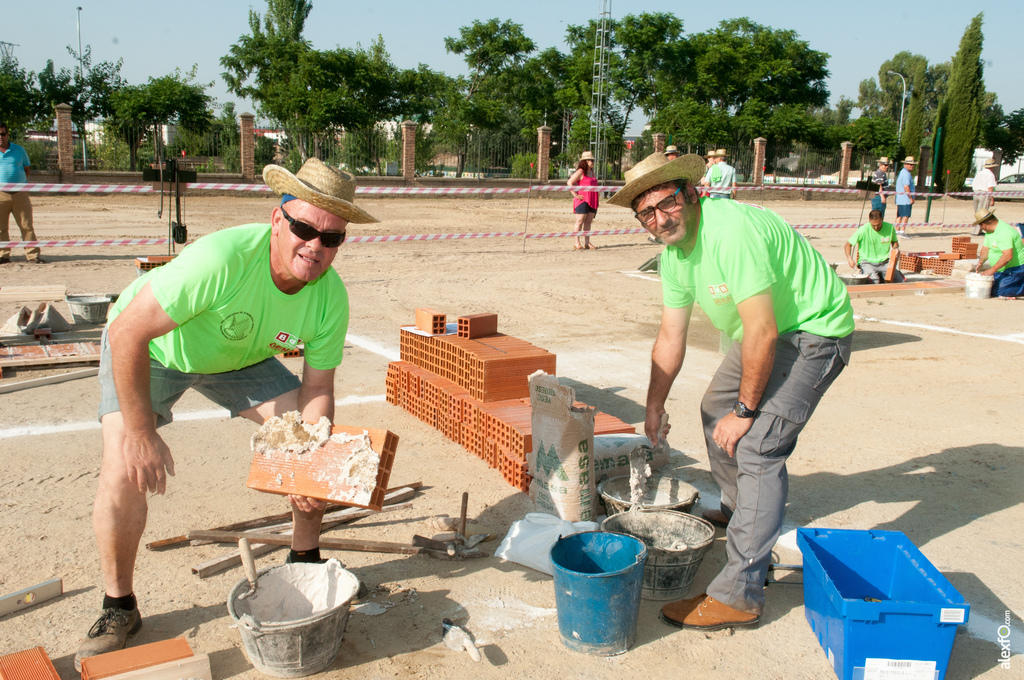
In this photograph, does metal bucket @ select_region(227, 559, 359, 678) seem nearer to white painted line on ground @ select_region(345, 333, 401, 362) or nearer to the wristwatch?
the wristwatch

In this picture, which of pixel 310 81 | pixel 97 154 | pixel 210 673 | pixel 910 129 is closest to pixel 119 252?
pixel 210 673

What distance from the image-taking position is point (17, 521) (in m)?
4.24

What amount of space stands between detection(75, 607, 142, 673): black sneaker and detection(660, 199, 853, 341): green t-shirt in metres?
2.83

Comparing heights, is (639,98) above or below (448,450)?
above

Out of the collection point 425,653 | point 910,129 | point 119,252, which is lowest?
point 425,653

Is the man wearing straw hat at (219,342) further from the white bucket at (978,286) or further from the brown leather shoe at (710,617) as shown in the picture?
the white bucket at (978,286)

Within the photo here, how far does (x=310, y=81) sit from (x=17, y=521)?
1916 inches

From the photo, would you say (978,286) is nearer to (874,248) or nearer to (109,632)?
(874,248)

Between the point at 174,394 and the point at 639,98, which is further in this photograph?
the point at 639,98

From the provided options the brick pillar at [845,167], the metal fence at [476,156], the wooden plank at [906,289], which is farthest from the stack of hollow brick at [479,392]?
the brick pillar at [845,167]

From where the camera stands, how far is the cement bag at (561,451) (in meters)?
4.06

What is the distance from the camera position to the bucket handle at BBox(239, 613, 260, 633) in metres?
2.88

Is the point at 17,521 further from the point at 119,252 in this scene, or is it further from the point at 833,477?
the point at 119,252

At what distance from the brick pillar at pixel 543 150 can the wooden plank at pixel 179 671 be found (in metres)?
36.6
